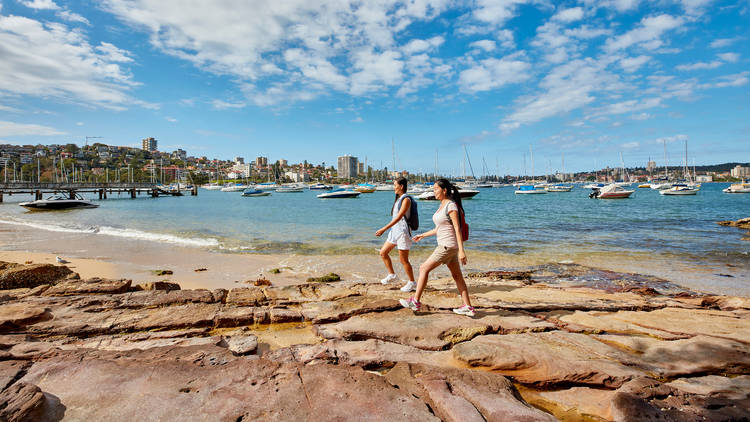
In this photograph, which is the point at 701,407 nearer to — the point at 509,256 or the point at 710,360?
the point at 710,360

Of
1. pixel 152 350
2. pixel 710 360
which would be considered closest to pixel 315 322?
pixel 152 350

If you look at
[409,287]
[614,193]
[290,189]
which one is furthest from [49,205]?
[614,193]

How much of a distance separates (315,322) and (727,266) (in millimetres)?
12518

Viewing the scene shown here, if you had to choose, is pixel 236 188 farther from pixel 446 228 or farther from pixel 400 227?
pixel 446 228

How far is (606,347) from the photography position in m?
3.89

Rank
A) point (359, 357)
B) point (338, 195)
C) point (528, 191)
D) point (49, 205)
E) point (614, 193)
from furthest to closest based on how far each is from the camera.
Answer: point (528, 191), point (338, 195), point (614, 193), point (49, 205), point (359, 357)

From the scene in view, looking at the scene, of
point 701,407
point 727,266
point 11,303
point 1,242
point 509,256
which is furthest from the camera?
point 1,242

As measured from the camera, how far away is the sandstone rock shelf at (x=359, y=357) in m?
2.66

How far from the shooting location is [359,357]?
12.1ft

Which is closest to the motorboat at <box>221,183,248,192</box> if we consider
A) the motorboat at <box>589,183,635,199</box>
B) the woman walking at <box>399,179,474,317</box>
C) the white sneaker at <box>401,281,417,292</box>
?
the motorboat at <box>589,183,635,199</box>

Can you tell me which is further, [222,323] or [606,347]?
[222,323]

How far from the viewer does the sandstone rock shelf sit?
266cm

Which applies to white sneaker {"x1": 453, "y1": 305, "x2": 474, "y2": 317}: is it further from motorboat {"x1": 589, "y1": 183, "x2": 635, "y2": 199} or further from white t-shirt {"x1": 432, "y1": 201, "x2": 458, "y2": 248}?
motorboat {"x1": 589, "y1": 183, "x2": 635, "y2": 199}

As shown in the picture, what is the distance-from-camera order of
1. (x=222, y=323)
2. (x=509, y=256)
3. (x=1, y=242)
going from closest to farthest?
(x=222, y=323), (x=509, y=256), (x=1, y=242)
